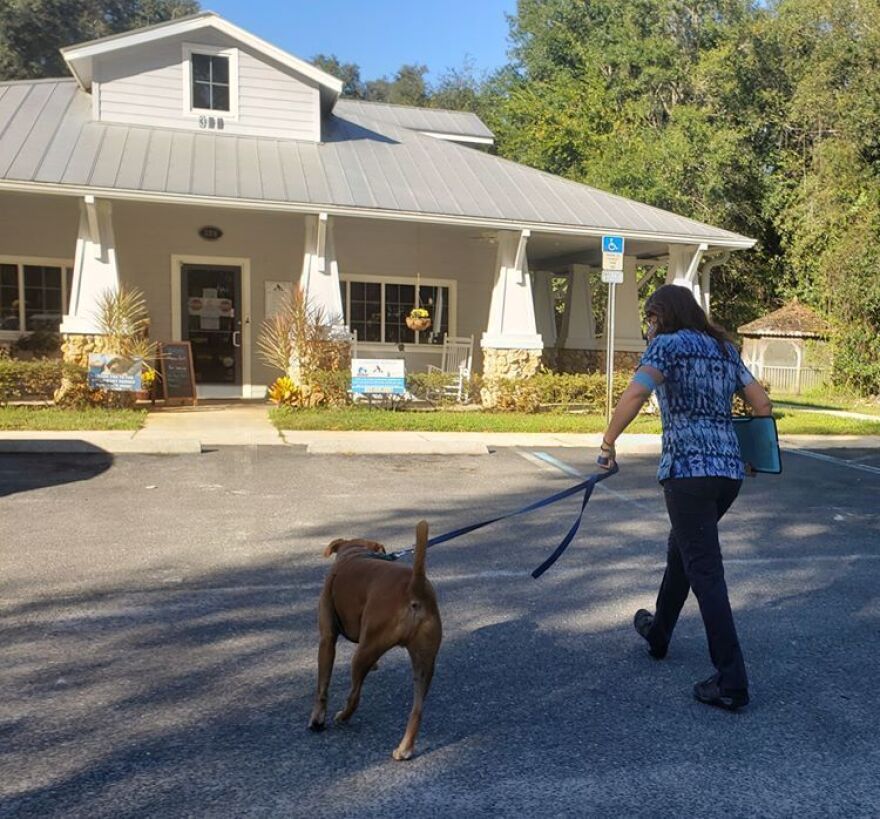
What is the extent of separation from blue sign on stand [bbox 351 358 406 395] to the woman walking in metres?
9.85

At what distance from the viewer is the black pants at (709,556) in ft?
11.8

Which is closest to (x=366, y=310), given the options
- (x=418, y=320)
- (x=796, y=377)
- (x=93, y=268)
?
(x=418, y=320)

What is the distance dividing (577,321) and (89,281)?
10709mm

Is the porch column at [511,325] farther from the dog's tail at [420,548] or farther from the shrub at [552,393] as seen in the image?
the dog's tail at [420,548]

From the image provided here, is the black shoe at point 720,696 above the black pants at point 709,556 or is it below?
below

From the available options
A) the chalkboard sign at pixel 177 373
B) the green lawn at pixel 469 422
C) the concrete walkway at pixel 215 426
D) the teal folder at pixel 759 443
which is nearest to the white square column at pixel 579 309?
the green lawn at pixel 469 422

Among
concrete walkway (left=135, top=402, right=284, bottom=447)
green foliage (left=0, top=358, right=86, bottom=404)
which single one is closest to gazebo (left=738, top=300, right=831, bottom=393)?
concrete walkway (left=135, top=402, right=284, bottom=447)

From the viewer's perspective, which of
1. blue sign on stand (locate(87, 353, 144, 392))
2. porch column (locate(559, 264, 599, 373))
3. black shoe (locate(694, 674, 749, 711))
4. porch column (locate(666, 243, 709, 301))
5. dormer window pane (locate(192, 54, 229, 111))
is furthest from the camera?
porch column (locate(559, 264, 599, 373))

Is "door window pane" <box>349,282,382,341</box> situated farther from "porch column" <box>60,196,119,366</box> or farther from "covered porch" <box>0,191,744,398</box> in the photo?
"porch column" <box>60,196,119,366</box>

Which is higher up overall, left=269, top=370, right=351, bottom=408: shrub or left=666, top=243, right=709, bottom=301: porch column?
left=666, top=243, right=709, bottom=301: porch column

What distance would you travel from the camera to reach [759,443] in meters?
4.14

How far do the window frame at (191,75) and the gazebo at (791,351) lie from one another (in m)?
14.2

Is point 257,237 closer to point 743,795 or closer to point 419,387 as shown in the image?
point 419,387

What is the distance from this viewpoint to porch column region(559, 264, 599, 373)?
19.4 m
